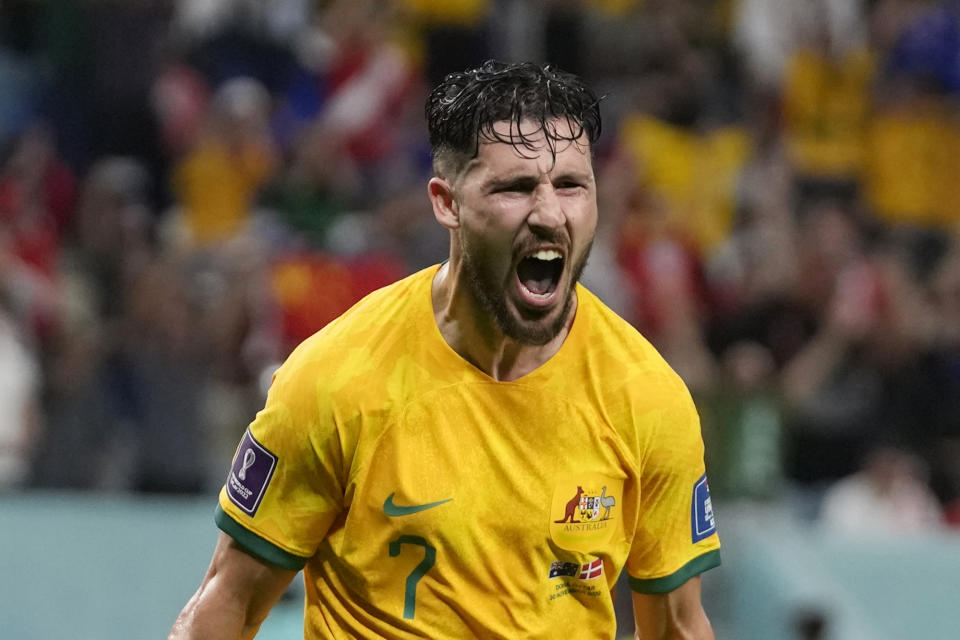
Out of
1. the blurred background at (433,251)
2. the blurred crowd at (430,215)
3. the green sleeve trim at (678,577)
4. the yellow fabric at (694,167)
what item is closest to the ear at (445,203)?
the green sleeve trim at (678,577)

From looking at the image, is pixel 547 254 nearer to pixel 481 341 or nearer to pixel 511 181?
pixel 511 181

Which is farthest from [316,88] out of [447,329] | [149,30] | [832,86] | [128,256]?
[447,329]

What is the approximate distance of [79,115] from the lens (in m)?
9.05

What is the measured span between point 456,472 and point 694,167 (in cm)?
652

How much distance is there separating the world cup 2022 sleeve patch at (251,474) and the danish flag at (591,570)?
0.69 metres

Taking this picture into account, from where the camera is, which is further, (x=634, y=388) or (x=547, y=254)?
(x=634, y=388)

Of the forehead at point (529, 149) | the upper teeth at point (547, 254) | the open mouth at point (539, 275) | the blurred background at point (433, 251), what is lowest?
the blurred background at point (433, 251)

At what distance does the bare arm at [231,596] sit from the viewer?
3.33 meters

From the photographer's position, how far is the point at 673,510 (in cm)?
338

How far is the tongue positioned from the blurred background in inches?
138

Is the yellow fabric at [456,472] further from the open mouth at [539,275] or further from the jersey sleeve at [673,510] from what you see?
the open mouth at [539,275]

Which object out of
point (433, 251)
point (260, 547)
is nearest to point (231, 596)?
point (260, 547)

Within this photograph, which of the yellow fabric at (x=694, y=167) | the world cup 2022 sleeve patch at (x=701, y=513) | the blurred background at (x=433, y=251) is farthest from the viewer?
the yellow fabric at (x=694, y=167)

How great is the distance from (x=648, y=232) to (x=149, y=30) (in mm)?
3126
